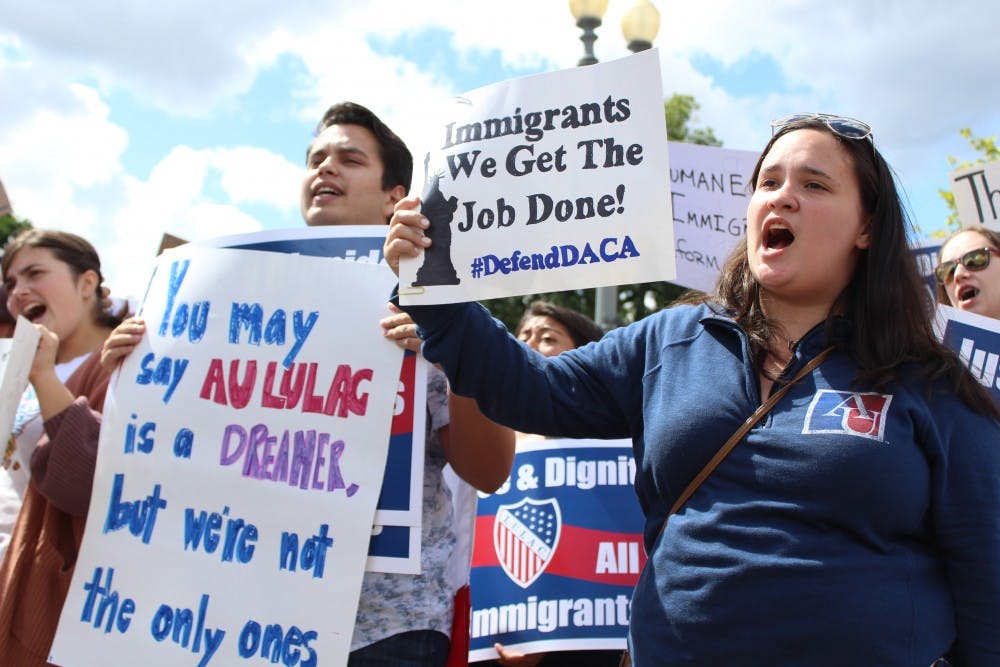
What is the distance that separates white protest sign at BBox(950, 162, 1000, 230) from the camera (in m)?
4.07

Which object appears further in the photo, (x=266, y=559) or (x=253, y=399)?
(x=253, y=399)

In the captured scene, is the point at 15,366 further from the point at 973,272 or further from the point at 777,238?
the point at 973,272

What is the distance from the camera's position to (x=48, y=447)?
260 centimetres

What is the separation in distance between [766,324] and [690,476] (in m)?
0.38

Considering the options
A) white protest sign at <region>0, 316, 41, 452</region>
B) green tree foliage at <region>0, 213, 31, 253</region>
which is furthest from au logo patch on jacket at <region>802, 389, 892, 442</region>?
green tree foliage at <region>0, 213, 31, 253</region>

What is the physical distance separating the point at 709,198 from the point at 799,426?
303cm

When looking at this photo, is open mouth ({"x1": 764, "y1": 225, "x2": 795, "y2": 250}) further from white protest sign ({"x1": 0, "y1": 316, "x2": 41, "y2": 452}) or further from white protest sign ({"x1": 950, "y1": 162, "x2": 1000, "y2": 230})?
white protest sign ({"x1": 950, "y1": 162, "x2": 1000, "y2": 230})

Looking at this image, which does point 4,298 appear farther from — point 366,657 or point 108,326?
point 366,657

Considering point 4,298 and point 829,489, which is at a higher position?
point 4,298

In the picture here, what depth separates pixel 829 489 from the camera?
60.7 inches

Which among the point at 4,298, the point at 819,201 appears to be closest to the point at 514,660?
the point at 819,201

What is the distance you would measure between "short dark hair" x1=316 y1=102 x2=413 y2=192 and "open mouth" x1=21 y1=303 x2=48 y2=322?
4.10 ft

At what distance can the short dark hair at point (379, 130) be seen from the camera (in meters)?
2.64

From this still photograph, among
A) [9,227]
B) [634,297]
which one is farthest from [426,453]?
[9,227]
